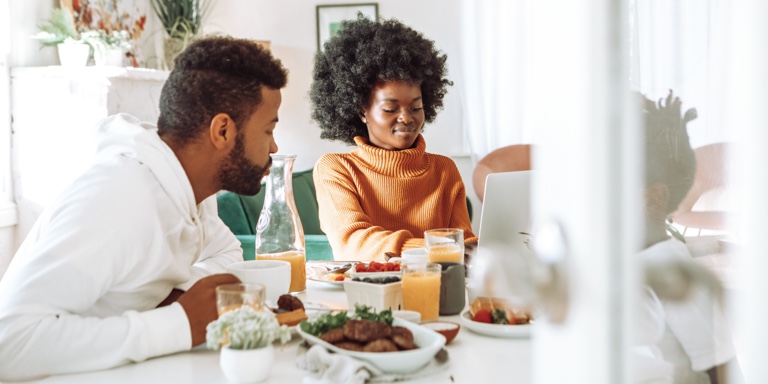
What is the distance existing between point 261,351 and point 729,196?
77cm

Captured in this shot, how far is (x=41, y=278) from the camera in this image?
1169 millimetres

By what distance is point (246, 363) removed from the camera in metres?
1.06

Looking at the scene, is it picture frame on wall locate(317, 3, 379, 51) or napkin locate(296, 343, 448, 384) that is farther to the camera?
picture frame on wall locate(317, 3, 379, 51)

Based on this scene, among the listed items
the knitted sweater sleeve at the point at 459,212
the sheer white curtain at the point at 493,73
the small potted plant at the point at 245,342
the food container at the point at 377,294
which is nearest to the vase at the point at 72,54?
the knitted sweater sleeve at the point at 459,212

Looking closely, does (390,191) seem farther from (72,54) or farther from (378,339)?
(72,54)

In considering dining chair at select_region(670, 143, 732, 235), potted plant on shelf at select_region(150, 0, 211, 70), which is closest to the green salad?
dining chair at select_region(670, 143, 732, 235)

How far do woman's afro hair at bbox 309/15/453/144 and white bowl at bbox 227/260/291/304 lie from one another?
142 cm

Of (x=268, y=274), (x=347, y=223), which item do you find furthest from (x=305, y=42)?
(x=268, y=274)

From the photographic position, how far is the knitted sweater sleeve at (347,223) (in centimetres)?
232

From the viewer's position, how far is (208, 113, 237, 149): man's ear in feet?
5.22

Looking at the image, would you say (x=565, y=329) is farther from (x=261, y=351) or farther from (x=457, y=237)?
(x=457, y=237)

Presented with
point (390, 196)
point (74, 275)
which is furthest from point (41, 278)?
point (390, 196)

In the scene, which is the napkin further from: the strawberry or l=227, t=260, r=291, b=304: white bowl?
l=227, t=260, r=291, b=304: white bowl

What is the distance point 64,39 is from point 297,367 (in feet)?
10.2
